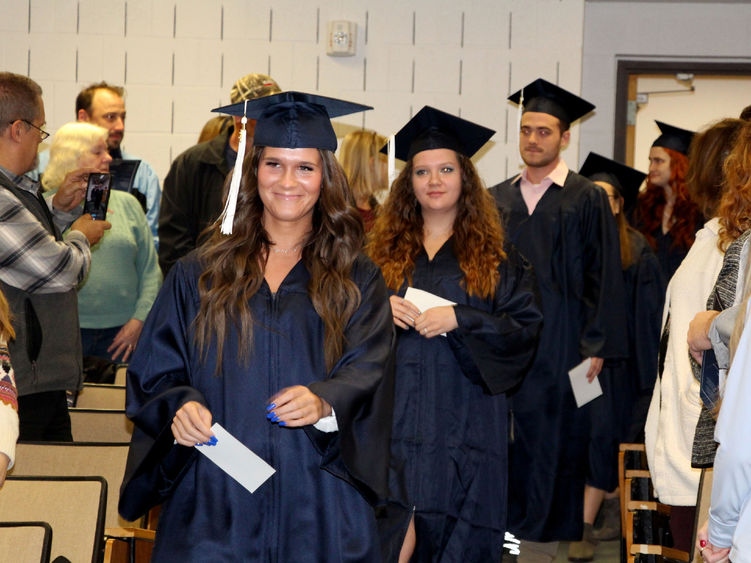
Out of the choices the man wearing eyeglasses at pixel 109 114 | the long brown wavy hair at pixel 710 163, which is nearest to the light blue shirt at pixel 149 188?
the man wearing eyeglasses at pixel 109 114

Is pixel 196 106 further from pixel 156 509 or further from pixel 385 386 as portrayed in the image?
pixel 385 386

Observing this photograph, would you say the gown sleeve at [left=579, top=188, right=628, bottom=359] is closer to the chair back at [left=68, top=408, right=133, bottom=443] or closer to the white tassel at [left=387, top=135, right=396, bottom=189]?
the white tassel at [left=387, top=135, right=396, bottom=189]

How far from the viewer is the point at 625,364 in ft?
20.2

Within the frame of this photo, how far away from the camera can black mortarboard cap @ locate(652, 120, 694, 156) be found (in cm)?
650

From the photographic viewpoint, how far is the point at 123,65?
733cm

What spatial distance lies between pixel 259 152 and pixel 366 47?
4538 mm

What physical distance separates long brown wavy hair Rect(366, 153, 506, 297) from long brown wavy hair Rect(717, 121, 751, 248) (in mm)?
1249

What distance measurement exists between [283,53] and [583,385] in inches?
135

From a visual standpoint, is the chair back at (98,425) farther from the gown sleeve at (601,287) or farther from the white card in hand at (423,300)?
the gown sleeve at (601,287)

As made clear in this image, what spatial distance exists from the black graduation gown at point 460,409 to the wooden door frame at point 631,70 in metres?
3.82

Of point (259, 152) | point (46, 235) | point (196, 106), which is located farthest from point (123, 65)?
point (259, 152)

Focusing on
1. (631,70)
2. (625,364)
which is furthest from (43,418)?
(631,70)

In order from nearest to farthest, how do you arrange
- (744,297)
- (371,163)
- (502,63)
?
(744,297) → (371,163) → (502,63)

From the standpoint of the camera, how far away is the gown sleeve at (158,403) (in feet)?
8.75
